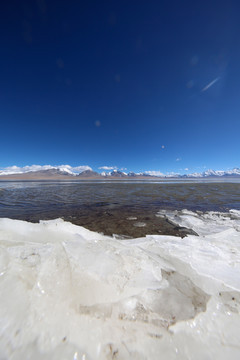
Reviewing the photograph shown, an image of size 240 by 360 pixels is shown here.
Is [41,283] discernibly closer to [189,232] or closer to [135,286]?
[135,286]

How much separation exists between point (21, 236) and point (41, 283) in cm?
237

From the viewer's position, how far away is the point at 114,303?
6.22 ft

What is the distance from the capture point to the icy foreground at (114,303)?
145cm

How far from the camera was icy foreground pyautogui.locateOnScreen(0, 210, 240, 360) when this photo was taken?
1447 millimetres

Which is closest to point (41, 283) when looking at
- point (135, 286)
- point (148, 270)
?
point (135, 286)

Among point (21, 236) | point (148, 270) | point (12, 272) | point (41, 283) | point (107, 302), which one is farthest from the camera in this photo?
point (21, 236)

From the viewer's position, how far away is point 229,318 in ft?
5.82

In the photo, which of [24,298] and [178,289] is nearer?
[24,298]

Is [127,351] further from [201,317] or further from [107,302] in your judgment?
[201,317]

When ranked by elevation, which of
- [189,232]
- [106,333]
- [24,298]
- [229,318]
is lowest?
[189,232]

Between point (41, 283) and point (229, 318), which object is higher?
point (41, 283)

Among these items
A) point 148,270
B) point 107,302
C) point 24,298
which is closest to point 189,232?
point 148,270

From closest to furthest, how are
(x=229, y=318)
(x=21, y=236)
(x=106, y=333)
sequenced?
1. (x=106, y=333)
2. (x=229, y=318)
3. (x=21, y=236)

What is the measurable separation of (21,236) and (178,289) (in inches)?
164
